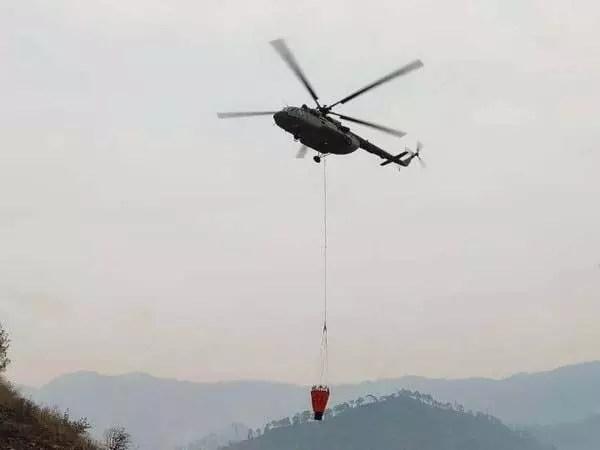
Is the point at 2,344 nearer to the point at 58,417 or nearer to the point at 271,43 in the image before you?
the point at 58,417

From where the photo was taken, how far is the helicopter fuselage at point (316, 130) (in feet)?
109

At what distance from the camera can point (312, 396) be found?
29188 millimetres

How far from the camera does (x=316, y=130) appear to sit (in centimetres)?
3416

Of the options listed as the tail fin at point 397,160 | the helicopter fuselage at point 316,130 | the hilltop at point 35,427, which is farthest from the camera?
the tail fin at point 397,160

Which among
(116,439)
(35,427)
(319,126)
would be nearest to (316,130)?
(319,126)

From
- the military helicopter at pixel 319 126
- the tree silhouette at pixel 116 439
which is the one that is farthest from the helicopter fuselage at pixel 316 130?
the tree silhouette at pixel 116 439

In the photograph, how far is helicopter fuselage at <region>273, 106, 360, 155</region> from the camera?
33.2 meters

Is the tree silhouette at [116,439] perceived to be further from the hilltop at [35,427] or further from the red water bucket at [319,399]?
the red water bucket at [319,399]

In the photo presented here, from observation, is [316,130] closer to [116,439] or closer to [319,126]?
[319,126]

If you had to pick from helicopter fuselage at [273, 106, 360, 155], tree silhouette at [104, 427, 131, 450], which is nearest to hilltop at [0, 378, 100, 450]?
tree silhouette at [104, 427, 131, 450]

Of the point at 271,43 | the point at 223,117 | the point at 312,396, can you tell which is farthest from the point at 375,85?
the point at 312,396

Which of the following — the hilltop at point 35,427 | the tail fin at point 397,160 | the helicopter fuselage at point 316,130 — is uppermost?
the tail fin at point 397,160

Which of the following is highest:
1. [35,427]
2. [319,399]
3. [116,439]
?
[319,399]

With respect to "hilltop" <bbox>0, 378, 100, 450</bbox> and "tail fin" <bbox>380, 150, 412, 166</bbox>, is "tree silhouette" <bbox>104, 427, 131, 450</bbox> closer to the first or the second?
Answer: "hilltop" <bbox>0, 378, 100, 450</bbox>
